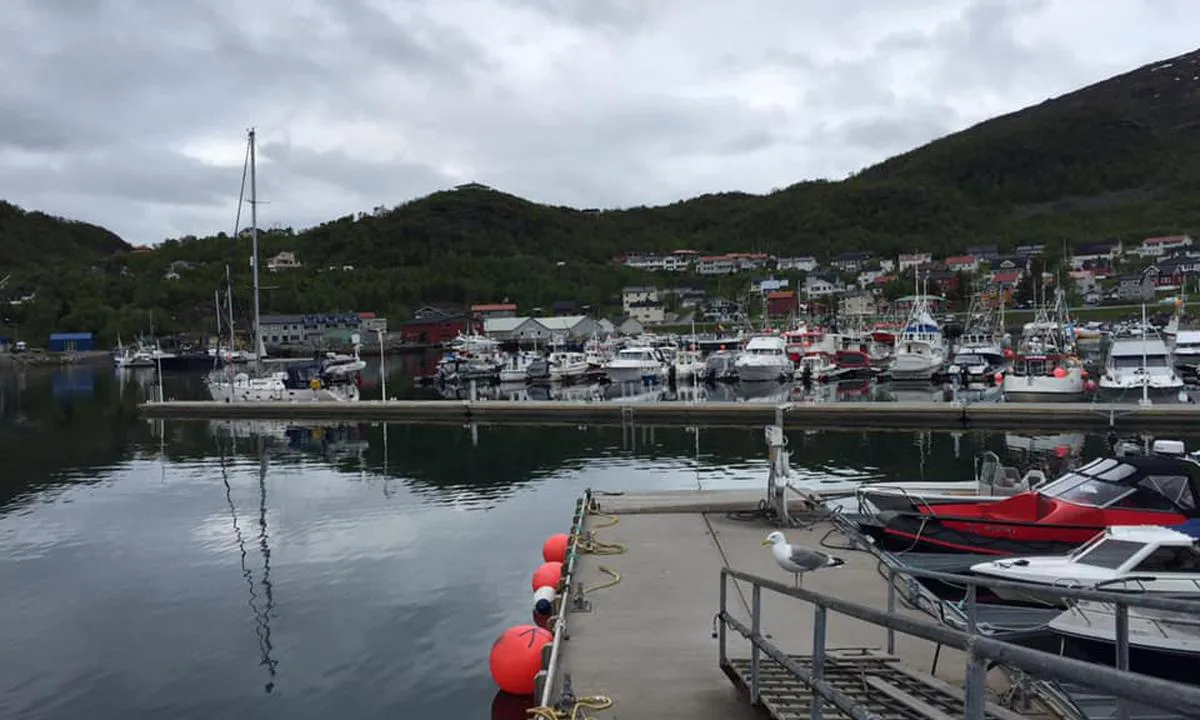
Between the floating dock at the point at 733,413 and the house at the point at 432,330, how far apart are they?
261ft

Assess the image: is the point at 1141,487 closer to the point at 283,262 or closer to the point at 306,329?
the point at 306,329

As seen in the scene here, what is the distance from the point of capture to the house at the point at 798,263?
166625 mm

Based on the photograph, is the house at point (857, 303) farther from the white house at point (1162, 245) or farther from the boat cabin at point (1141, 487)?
the boat cabin at point (1141, 487)

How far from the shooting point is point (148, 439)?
3534cm

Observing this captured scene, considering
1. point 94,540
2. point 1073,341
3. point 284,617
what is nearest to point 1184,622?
point 284,617

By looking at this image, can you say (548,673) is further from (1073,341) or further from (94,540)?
(1073,341)

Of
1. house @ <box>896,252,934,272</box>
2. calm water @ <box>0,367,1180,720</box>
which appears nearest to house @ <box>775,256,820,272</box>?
house @ <box>896,252,934,272</box>

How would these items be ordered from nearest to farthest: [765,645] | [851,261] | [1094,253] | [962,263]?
[765,645] → [1094,253] → [962,263] → [851,261]

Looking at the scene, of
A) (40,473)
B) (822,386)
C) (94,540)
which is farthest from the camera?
(822,386)

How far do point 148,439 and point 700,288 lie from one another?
4902 inches

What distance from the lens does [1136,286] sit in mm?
112938

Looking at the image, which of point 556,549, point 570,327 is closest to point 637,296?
point 570,327

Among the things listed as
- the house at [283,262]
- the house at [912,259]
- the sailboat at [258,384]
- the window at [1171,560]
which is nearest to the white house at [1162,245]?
the house at [912,259]

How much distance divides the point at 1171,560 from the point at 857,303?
119 meters
